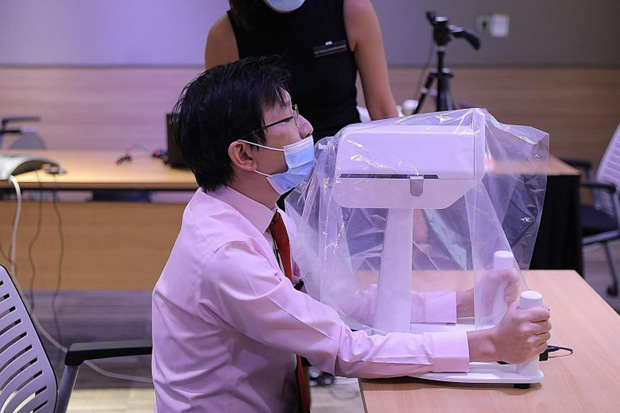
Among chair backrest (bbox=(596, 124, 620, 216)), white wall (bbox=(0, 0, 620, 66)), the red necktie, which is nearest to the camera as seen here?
the red necktie

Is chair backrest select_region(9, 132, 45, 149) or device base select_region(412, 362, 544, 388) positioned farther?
chair backrest select_region(9, 132, 45, 149)

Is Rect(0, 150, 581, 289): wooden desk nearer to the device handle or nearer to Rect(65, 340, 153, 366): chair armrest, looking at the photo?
Rect(65, 340, 153, 366): chair armrest

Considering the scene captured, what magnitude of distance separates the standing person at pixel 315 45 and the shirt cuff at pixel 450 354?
1026 millimetres

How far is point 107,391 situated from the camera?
2.89 meters

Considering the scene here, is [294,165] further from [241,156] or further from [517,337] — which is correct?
[517,337]

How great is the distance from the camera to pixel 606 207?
12.9 feet

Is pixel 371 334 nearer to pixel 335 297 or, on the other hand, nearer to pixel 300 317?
pixel 335 297

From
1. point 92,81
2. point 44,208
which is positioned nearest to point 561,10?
point 92,81

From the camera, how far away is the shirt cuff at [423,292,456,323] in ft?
4.75

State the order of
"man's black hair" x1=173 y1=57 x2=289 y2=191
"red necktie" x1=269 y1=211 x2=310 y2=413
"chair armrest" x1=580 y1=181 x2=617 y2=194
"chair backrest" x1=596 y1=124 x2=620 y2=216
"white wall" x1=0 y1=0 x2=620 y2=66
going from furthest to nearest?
"white wall" x1=0 y1=0 x2=620 y2=66, "chair backrest" x1=596 y1=124 x2=620 y2=216, "chair armrest" x1=580 y1=181 x2=617 y2=194, "red necktie" x1=269 y1=211 x2=310 y2=413, "man's black hair" x1=173 y1=57 x2=289 y2=191

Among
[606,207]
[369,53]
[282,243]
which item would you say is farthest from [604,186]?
[282,243]

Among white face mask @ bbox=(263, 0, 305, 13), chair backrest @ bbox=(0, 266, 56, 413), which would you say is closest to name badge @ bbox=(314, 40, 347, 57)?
white face mask @ bbox=(263, 0, 305, 13)

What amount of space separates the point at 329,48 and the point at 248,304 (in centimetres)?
111

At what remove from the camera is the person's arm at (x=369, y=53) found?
215 centimetres
